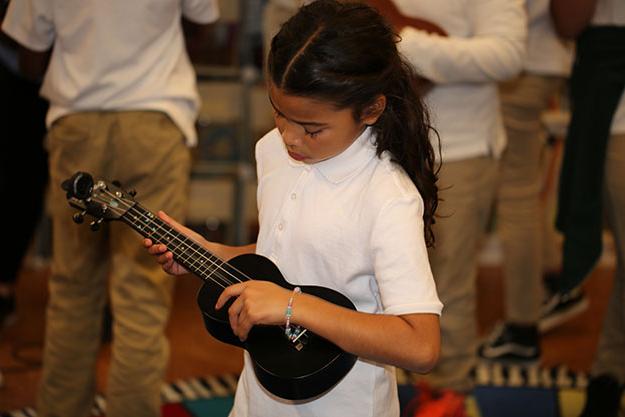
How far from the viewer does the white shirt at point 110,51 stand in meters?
2.39

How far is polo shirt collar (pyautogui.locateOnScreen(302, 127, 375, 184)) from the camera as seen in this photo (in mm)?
1674

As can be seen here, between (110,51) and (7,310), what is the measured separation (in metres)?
1.68

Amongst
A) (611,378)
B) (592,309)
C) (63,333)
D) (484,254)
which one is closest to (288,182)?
(63,333)

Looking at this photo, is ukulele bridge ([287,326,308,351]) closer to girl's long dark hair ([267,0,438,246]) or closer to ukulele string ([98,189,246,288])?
ukulele string ([98,189,246,288])

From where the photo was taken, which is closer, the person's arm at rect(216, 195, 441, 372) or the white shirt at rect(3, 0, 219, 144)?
the person's arm at rect(216, 195, 441, 372)

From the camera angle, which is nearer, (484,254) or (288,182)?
(288,182)

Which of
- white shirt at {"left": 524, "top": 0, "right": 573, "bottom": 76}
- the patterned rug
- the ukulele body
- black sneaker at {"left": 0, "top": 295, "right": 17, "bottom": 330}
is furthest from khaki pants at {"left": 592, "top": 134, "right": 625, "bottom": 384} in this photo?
black sneaker at {"left": 0, "top": 295, "right": 17, "bottom": 330}

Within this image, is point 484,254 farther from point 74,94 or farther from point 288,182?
point 288,182

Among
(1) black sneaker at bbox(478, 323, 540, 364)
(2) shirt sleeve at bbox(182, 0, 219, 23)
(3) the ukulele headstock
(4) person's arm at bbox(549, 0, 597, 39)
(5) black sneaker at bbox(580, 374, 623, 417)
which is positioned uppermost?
(3) the ukulele headstock

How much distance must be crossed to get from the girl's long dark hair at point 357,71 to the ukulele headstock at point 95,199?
375 mm

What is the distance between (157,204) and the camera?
249cm

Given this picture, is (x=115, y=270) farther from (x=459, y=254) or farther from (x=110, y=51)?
(x=459, y=254)

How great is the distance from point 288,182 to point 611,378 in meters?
1.56

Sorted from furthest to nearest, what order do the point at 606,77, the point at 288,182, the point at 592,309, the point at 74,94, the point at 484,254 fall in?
1. the point at 484,254
2. the point at 592,309
3. the point at 606,77
4. the point at 74,94
5. the point at 288,182
